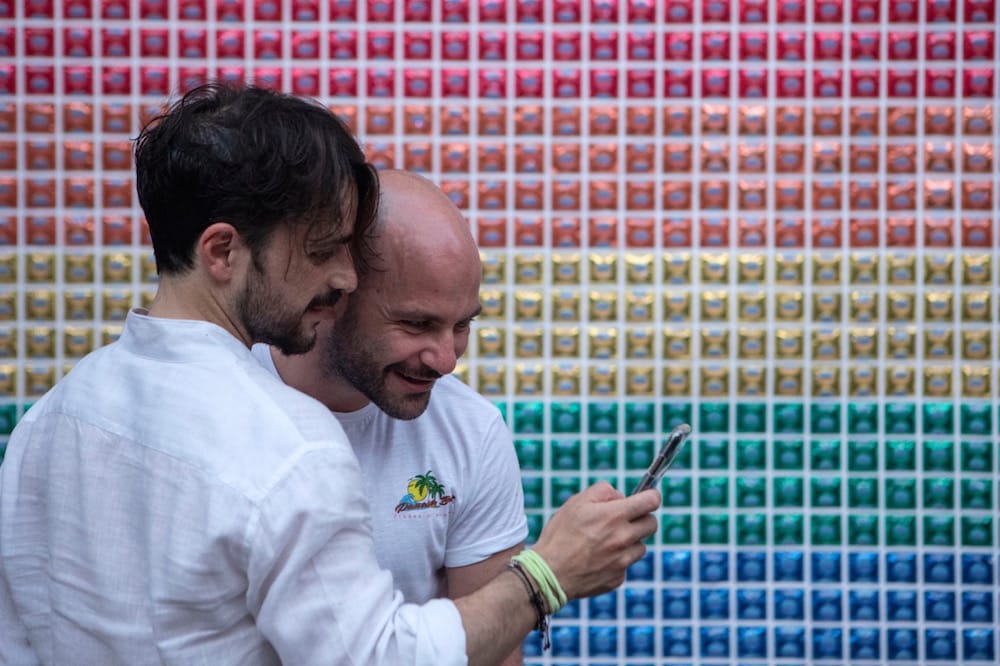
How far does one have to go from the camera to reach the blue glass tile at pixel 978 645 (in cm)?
256

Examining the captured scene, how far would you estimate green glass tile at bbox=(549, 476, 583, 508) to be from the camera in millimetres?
2539

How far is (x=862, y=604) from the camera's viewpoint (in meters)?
2.55

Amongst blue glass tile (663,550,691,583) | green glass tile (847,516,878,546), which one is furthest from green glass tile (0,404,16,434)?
green glass tile (847,516,878,546)

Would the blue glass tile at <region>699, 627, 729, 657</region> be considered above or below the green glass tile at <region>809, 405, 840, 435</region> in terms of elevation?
below

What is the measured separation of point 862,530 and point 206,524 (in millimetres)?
1889

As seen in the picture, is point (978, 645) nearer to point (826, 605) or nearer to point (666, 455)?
point (826, 605)

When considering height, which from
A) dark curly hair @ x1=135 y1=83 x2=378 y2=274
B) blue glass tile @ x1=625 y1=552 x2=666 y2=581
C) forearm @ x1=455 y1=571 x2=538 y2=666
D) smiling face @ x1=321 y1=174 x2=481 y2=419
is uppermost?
dark curly hair @ x1=135 y1=83 x2=378 y2=274

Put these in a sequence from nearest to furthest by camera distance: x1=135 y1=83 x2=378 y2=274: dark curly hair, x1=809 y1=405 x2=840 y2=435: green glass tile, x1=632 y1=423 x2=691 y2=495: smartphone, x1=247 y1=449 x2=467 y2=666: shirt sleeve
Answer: x1=247 y1=449 x2=467 y2=666: shirt sleeve
x1=135 y1=83 x2=378 y2=274: dark curly hair
x1=632 y1=423 x2=691 y2=495: smartphone
x1=809 y1=405 x2=840 y2=435: green glass tile

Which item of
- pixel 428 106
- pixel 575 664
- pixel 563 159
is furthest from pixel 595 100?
pixel 575 664

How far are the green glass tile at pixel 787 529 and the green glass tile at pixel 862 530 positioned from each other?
120mm

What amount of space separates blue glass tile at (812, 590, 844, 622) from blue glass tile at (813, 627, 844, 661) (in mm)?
29

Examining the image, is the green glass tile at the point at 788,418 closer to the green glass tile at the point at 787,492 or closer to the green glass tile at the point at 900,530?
the green glass tile at the point at 787,492

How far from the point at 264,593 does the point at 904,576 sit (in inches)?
75.2

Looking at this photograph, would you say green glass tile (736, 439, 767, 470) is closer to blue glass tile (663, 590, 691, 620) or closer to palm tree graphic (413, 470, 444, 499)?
blue glass tile (663, 590, 691, 620)
